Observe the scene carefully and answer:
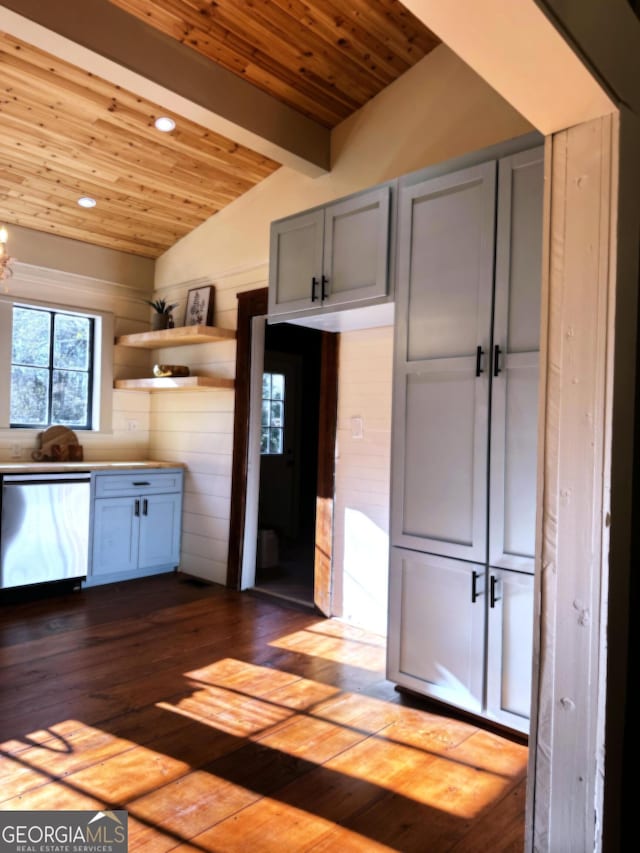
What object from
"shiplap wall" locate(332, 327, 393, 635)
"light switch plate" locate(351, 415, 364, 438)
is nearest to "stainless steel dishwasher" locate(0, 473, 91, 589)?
"shiplap wall" locate(332, 327, 393, 635)

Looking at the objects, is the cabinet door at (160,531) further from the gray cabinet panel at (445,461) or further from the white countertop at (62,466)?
the gray cabinet panel at (445,461)

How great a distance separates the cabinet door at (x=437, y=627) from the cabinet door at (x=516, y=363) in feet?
0.74

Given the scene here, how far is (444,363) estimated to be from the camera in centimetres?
269

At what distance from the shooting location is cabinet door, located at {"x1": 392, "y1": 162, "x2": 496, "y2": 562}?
257cm

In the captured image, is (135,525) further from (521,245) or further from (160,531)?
(521,245)

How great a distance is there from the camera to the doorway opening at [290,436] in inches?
255

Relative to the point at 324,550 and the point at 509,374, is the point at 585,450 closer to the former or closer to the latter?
the point at 509,374

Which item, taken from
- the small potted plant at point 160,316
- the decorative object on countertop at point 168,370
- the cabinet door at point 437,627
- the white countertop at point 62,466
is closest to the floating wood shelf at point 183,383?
the decorative object on countertop at point 168,370

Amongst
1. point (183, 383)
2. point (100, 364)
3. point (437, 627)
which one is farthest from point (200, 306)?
point (437, 627)

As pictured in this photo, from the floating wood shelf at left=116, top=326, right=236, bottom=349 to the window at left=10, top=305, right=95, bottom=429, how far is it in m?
0.37

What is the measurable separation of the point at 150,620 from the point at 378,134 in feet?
11.3

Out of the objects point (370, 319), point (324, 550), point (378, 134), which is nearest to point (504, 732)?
point (324, 550)

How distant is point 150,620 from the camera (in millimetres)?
3881

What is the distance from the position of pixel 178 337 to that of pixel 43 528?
1.75m
